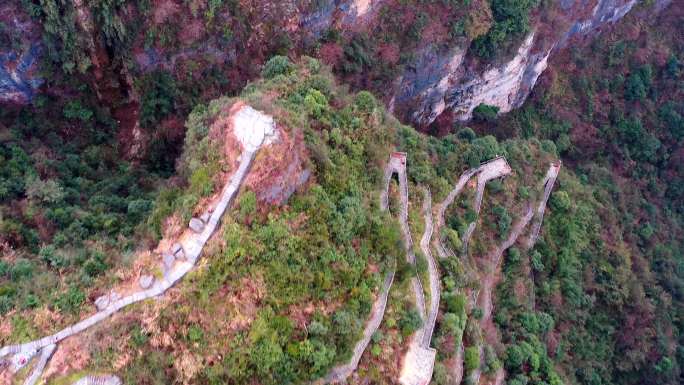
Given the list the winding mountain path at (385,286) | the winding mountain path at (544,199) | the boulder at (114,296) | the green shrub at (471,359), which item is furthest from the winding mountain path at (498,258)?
the boulder at (114,296)

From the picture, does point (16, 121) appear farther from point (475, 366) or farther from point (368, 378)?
point (475, 366)

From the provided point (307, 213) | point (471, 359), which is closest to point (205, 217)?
point (307, 213)

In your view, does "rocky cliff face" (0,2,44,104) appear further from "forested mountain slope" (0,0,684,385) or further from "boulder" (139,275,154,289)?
"boulder" (139,275,154,289)

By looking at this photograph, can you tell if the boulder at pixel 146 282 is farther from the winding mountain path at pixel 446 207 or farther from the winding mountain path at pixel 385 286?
the winding mountain path at pixel 446 207

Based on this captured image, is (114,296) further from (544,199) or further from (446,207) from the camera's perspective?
(544,199)

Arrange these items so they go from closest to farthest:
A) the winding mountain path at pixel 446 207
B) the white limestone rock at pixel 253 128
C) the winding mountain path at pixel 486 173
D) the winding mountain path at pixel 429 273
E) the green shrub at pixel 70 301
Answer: the green shrub at pixel 70 301 → the white limestone rock at pixel 253 128 → the winding mountain path at pixel 429 273 → the winding mountain path at pixel 446 207 → the winding mountain path at pixel 486 173
